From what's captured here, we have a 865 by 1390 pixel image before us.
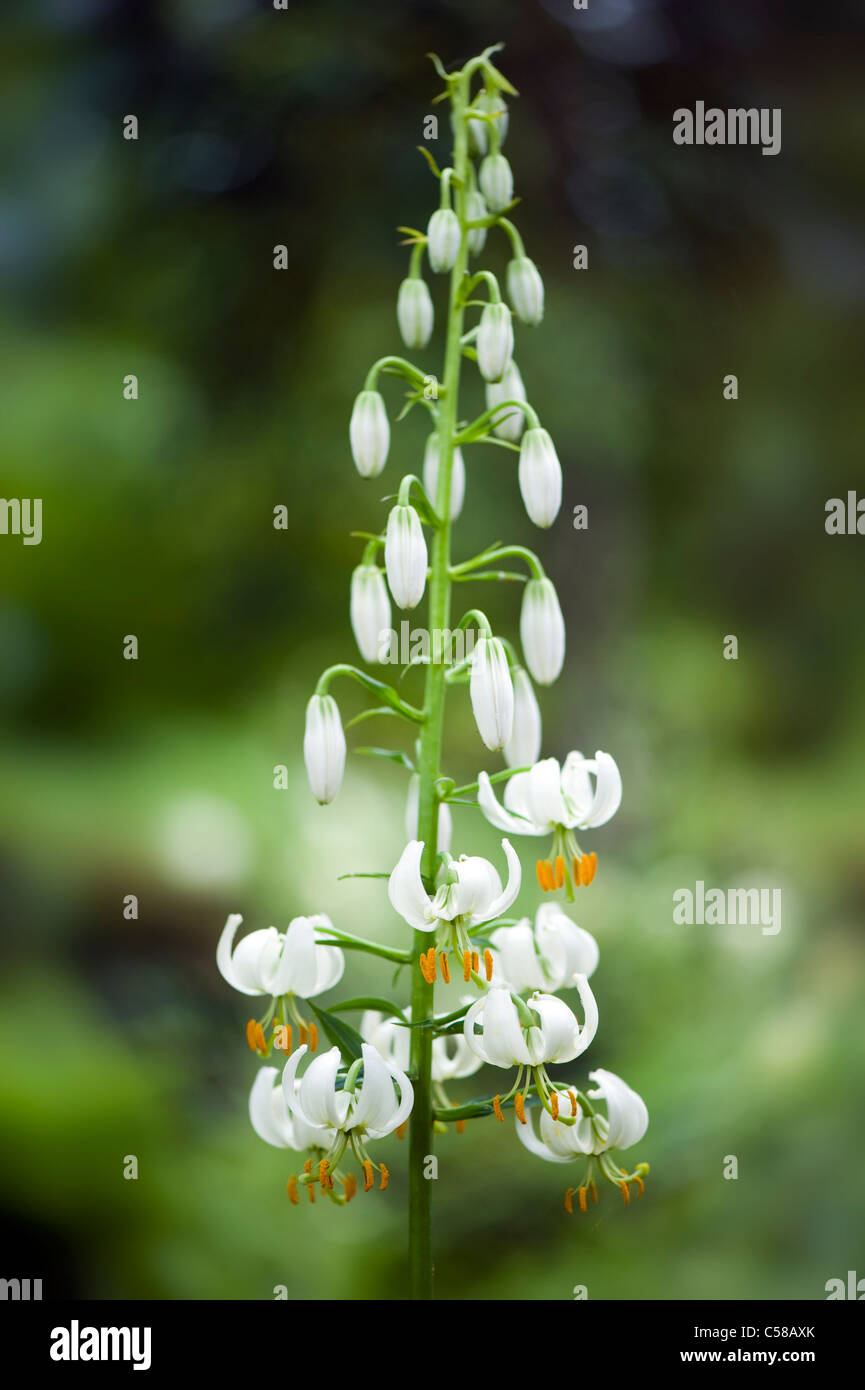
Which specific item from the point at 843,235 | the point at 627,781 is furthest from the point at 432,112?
the point at 627,781

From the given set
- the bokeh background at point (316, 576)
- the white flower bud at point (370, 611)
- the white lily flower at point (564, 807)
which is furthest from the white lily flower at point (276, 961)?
the bokeh background at point (316, 576)

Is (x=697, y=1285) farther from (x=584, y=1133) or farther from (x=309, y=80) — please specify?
(x=309, y=80)

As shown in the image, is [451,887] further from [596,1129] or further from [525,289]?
[525,289]

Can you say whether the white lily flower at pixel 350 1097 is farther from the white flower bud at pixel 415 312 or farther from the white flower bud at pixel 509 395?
the white flower bud at pixel 415 312

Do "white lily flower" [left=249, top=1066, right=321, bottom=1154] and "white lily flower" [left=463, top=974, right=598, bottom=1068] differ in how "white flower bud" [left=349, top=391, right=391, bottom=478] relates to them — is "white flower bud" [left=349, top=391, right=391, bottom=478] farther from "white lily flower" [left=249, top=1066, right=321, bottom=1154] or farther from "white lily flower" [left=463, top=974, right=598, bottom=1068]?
"white lily flower" [left=249, top=1066, right=321, bottom=1154]

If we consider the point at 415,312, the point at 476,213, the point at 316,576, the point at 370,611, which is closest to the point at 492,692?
the point at 370,611
